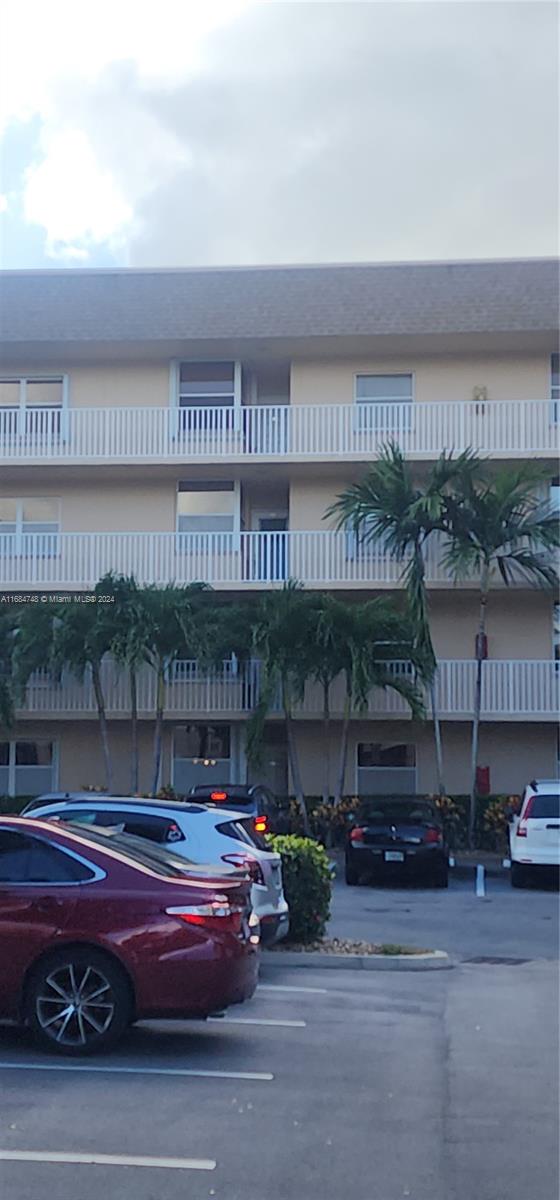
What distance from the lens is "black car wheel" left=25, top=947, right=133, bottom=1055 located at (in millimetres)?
8656

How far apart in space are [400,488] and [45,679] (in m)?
8.17

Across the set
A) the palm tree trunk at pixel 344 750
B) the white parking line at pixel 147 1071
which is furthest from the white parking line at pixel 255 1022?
the palm tree trunk at pixel 344 750

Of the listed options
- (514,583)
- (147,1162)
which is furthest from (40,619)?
(147,1162)

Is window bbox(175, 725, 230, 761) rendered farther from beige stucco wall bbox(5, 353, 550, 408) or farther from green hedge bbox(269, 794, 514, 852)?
beige stucco wall bbox(5, 353, 550, 408)

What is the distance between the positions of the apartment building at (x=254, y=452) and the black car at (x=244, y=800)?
612 cm

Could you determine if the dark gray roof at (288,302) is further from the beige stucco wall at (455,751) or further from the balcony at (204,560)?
the beige stucco wall at (455,751)

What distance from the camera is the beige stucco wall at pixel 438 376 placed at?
2916 cm

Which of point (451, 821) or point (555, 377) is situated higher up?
point (555, 377)

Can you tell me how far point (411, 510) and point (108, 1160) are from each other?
763 inches

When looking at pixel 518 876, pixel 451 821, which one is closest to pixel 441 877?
pixel 518 876

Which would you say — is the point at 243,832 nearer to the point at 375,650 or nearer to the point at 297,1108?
the point at 297,1108

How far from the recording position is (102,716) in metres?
26.9

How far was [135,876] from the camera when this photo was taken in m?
8.91

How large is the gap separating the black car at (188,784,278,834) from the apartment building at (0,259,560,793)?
6117 millimetres
